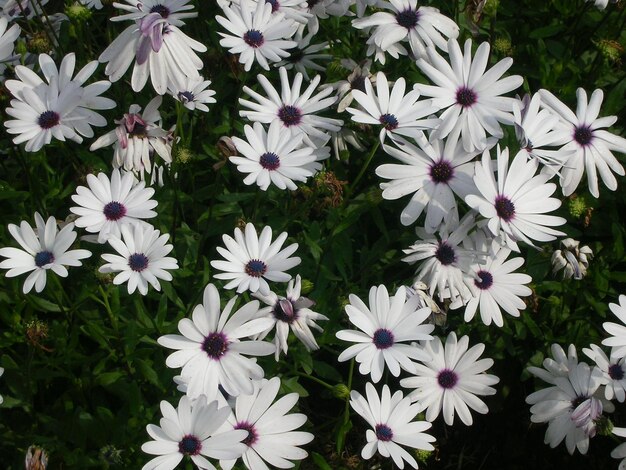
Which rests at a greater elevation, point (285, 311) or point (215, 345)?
point (285, 311)

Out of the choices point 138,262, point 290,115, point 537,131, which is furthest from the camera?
point 290,115

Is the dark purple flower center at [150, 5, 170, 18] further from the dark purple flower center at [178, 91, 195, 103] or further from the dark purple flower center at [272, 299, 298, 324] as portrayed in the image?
the dark purple flower center at [272, 299, 298, 324]

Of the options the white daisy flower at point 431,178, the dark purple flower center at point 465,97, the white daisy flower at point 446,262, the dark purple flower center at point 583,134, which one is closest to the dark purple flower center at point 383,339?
the white daisy flower at point 446,262

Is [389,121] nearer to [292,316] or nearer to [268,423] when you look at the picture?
[292,316]

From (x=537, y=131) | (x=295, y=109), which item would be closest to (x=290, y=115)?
(x=295, y=109)

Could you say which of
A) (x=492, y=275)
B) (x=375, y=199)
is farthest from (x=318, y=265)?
(x=492, y=275)

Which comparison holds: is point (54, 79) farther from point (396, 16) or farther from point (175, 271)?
point (396, 16)
